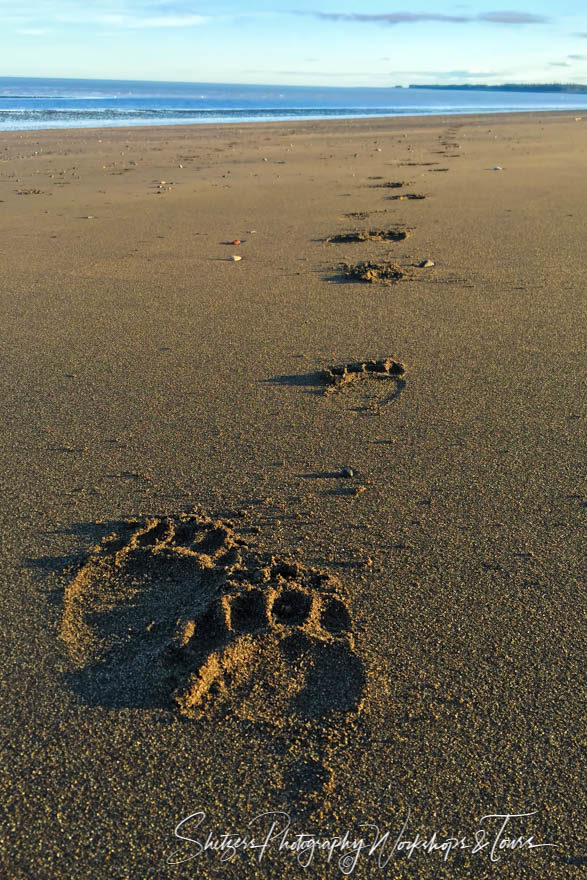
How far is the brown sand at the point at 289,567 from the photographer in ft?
4.10

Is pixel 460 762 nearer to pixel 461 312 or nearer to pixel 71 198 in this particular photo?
pixel 461 312

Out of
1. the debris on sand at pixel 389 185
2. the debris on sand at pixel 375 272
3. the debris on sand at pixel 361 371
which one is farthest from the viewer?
the debris on sand at pixel 389 185

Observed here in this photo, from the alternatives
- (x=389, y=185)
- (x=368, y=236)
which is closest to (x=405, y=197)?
(x=389, y=185)

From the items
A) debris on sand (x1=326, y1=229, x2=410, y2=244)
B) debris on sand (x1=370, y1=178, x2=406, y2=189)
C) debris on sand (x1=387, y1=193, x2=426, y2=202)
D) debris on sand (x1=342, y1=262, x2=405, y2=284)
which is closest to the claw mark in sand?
debris on sand (x1=342, y1=262, x2=405, y2=284)

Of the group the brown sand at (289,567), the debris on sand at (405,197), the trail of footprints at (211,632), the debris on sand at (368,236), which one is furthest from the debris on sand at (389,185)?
the trail of footprints at (211,632)

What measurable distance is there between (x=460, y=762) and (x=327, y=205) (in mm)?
6511

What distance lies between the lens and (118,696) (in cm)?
146

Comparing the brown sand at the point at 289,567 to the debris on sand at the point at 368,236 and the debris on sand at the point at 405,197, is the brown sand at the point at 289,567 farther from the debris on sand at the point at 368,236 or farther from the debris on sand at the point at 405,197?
the debris on sand at the point at 405,197

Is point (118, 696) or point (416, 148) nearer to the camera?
point (118, 696)

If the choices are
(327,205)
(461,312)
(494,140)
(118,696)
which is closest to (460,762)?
(118,696)

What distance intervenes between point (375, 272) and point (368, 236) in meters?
1.18

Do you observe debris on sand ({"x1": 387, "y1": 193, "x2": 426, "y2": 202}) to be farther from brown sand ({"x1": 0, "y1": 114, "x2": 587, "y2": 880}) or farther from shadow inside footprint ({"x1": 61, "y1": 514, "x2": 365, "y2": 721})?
shadow inside footprint ({"x1": 61, "y1": 514, "x2": 365, "y2": 721})

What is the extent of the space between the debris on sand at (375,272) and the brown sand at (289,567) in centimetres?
16

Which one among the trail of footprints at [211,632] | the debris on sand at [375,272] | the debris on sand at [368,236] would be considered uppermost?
the debris on sand at [368,236]
